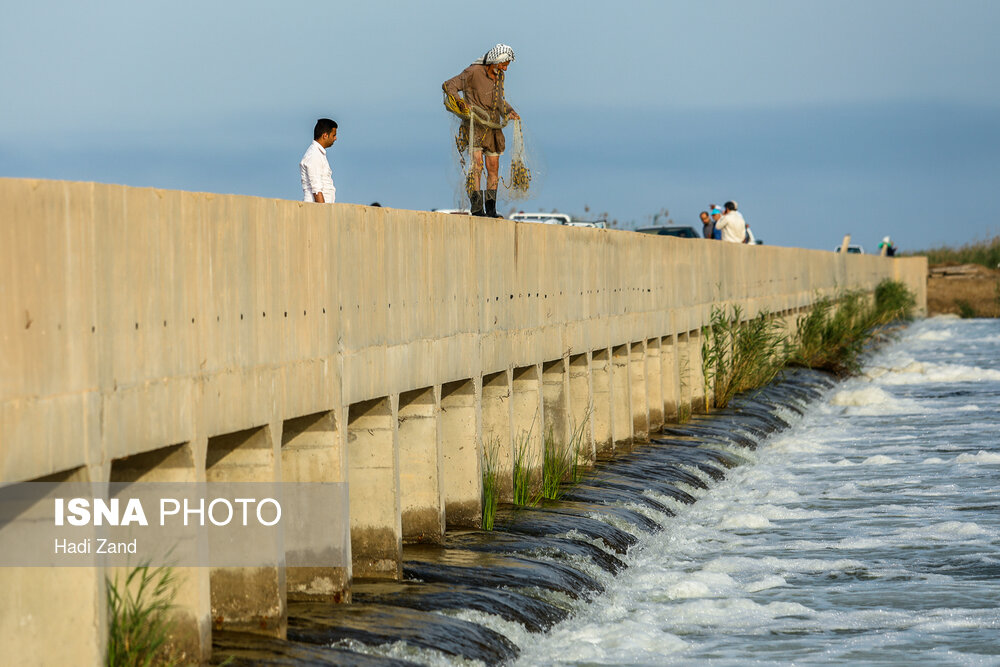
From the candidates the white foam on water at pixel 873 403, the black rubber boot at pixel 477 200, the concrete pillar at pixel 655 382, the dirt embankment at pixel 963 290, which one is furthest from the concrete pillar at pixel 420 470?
the dirt embankment at pixel 963 290

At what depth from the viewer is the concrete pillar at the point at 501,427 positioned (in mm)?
13695

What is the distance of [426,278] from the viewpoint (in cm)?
1167

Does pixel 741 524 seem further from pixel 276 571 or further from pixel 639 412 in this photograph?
pixel 276 571

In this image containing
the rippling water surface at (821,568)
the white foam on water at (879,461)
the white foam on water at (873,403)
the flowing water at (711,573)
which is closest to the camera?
the flowing water at (711,573)

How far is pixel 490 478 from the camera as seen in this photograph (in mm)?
12930

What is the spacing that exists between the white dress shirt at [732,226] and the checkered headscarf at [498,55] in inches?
620

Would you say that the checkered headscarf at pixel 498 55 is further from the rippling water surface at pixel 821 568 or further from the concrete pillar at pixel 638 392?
the concrete pillar at pixel 638 392

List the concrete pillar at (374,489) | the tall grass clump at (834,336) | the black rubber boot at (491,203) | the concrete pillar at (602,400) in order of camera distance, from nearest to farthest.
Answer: the concrete pillar at (374,489) → the black rubber boot at (491,203) → the concrete pillar at (602,400) → the tall grass clump at (834,336)

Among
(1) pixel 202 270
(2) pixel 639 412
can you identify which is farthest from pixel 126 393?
(2) pixel 639 412

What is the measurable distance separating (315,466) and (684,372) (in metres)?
14.3

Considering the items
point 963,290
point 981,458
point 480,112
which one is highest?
point 480,112

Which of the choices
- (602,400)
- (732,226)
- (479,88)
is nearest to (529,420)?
(479,88)

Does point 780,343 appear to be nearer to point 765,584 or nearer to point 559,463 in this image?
point 559,463

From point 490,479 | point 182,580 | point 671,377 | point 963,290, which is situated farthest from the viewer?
point 963,290
